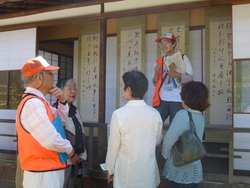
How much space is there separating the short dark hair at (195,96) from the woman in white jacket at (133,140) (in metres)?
0.33

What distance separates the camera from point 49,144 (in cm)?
200

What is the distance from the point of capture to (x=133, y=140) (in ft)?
7.31

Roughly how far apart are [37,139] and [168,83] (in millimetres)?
2014

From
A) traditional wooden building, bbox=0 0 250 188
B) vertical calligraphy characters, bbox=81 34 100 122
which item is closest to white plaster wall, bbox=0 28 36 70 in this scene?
traditional wooden building, bbox=0 0 250 188

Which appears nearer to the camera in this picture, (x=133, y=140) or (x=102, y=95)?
(x=133, y=140)

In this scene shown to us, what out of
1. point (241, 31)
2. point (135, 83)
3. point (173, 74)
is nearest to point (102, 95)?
point (173, 74)

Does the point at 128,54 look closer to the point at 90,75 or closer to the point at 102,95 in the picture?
the point at 90,75

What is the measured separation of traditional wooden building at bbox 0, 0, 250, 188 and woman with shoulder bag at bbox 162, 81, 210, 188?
1.03 m

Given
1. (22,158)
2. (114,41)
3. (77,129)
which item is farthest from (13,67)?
(22,158)

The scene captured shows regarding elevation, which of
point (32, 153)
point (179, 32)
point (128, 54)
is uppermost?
point (179, 32)

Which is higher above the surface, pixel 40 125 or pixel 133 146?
pixel 40 125

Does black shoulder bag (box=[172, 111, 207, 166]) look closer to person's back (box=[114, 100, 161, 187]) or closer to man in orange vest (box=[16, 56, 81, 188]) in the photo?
person's back (box=[114, 100, 161, 187])

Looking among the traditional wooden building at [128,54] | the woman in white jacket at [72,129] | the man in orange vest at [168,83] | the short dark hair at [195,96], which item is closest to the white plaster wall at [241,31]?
the traditional wooden building at [128,54]

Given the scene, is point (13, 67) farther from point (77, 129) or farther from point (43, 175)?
point (43, 175)
